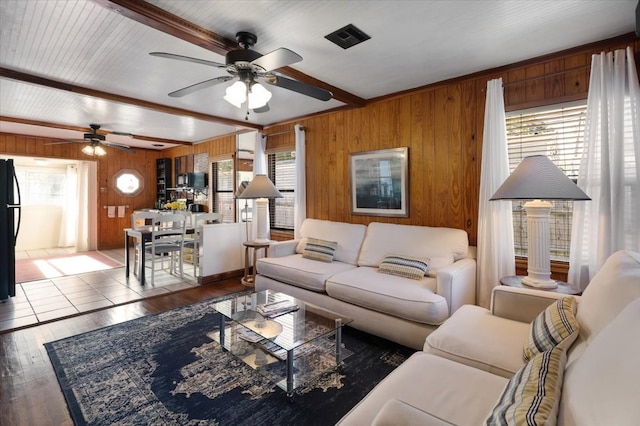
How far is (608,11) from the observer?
2.07 metres

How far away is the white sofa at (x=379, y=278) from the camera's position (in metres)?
2.45

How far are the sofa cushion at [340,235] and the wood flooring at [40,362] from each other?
4.51 feet

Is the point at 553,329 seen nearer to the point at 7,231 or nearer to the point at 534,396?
the point at 534,396

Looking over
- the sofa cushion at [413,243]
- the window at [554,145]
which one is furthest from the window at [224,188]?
the window at [554,145]

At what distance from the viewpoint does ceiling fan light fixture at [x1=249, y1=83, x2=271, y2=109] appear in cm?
241

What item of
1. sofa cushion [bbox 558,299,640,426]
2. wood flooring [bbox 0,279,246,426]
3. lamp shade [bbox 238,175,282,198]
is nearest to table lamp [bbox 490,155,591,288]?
sofa cushion [bbox 558,299,640,426]

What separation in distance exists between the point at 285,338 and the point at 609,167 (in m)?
2.71

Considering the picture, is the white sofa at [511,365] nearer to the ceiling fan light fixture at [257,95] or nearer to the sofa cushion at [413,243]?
the sofa cushion at [413,243]

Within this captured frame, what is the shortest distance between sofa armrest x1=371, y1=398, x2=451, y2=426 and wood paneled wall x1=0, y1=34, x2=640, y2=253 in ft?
8.50

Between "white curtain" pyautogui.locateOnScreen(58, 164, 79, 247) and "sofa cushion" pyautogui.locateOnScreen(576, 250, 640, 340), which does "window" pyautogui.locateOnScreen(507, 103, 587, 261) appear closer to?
"sofa cushion" pyautogui.locateOnScreen(576, 250, 640, 340)

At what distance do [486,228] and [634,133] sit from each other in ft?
3.98

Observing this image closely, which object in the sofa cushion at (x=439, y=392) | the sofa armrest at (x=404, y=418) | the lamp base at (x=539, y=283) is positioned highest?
the lamp base at (x=539, y=283)

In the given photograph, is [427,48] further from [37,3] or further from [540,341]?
[37,3]

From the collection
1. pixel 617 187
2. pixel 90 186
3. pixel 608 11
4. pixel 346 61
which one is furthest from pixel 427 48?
pixel 90 186
